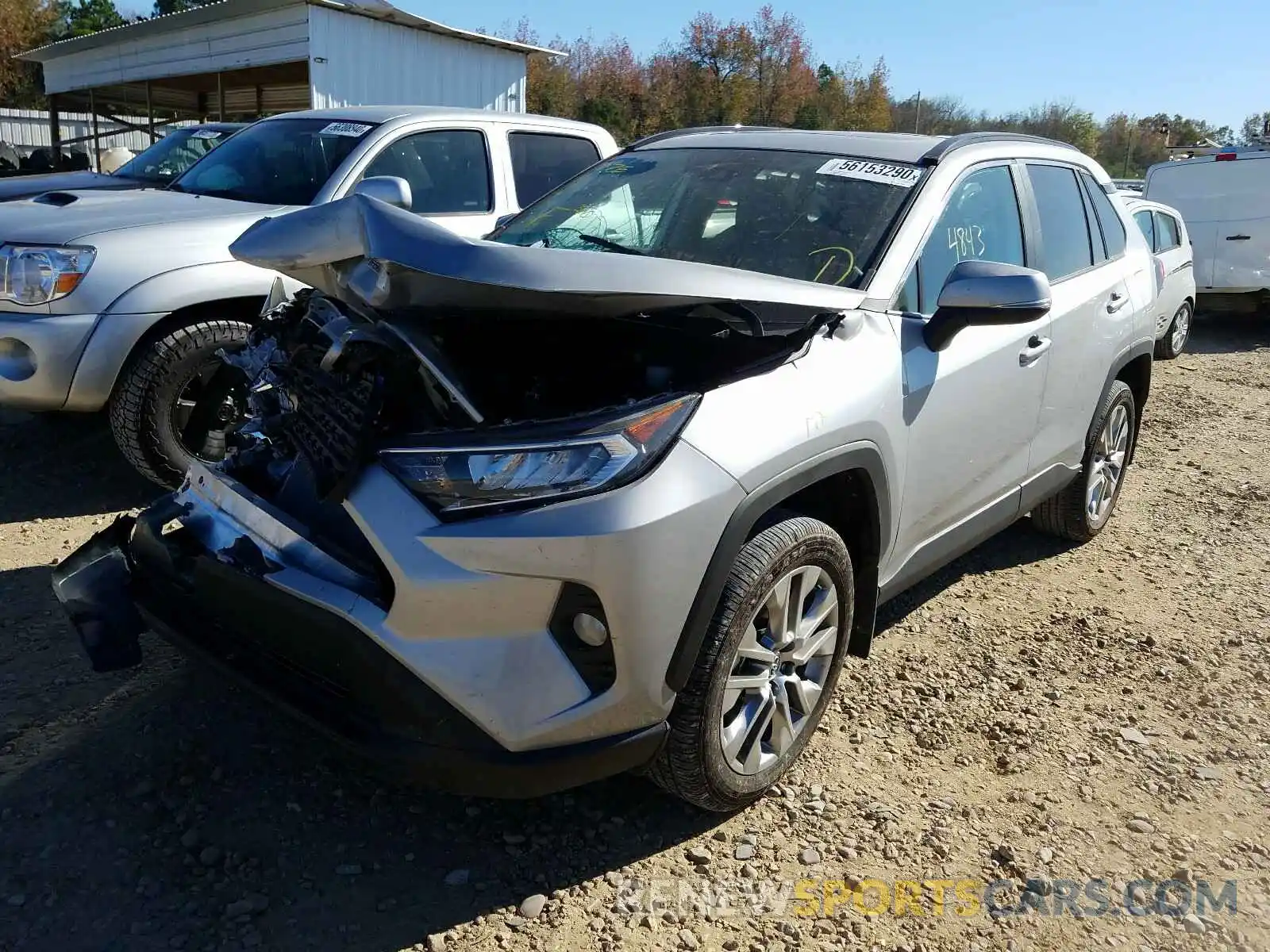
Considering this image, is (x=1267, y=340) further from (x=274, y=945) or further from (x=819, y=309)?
(x=274, y=945)

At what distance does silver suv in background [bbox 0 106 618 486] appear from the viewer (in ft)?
13.8

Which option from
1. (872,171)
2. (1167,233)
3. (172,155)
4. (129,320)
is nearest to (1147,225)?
(1167,233)

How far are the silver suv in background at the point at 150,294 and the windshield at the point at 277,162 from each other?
13 mm

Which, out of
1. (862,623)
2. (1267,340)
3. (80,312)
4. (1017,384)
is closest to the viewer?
(862,623)

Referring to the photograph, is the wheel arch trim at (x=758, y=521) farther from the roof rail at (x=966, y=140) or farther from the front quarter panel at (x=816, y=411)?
the roof rail at (x=966, y=140)

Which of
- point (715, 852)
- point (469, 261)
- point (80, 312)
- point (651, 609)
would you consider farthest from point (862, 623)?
point (80, 312)

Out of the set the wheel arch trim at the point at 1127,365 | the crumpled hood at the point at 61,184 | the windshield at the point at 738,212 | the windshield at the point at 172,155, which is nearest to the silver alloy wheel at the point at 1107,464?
the wheel arch trim at the point at 1127,365

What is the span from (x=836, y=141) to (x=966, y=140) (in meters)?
0.48

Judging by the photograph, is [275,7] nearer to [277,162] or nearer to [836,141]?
[277,162]

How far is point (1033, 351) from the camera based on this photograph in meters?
3.65

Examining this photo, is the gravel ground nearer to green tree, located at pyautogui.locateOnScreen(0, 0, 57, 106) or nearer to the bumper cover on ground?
the bumper cover on ground

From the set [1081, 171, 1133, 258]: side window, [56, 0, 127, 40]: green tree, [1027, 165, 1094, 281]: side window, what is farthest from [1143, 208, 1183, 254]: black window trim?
[56, 0, 127, 40]: green tree

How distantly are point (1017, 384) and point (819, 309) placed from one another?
126 centimetres

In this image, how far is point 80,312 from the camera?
4219 millimetres
